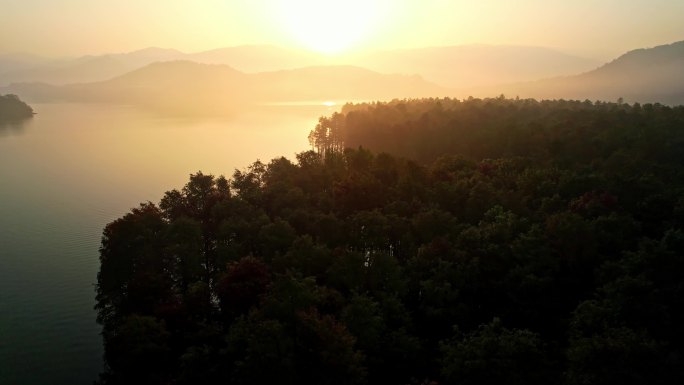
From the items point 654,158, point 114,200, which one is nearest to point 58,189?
point 114,200

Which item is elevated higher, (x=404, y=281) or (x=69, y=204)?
(x=69, y=204)

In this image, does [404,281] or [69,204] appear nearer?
[404,281]

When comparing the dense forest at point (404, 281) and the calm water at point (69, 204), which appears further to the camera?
the calm water at point (69, 204)

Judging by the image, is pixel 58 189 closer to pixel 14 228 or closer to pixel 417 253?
pixel 14 228

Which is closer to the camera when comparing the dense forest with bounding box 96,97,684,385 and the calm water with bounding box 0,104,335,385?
the dense forest with bounding box 96,97,684,385
